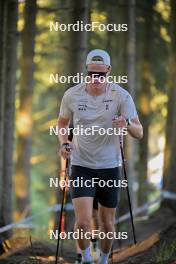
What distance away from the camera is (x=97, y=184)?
7684mm

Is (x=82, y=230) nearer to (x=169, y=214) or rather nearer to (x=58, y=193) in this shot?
(x=58, y=193)

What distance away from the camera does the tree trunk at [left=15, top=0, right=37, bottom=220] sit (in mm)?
15977

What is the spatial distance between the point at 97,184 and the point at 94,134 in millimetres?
584

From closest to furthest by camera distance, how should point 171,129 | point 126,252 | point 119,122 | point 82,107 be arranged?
point 119,122, point 82,107, point 126,252, point 171,129

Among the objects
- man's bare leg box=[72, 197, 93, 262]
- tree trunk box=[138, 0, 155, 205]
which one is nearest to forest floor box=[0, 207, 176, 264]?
man's bare leg box=[72, 197, 93, 262]

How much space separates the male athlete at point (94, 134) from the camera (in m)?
7.49

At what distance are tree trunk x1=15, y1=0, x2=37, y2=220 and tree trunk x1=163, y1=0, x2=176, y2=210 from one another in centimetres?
313

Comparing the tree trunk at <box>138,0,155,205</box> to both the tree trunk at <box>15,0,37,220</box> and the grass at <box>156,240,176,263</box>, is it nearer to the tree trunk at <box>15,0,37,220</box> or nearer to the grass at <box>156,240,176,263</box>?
the tree trunk at <box>15,0,37,220</box>

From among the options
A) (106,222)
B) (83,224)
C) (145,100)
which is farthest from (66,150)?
(145,100)

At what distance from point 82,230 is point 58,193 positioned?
6.06 metres

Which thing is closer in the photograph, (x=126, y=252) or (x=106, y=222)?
(x=106, y=222)

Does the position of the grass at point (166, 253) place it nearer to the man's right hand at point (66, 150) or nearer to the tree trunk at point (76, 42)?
the man's right hand at point (66, 150)

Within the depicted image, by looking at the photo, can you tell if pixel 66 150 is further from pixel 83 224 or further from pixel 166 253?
pixel 166 253

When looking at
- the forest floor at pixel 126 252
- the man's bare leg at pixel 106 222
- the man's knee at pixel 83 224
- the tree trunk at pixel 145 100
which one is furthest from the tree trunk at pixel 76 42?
the tree trunk at pixel 145 100
